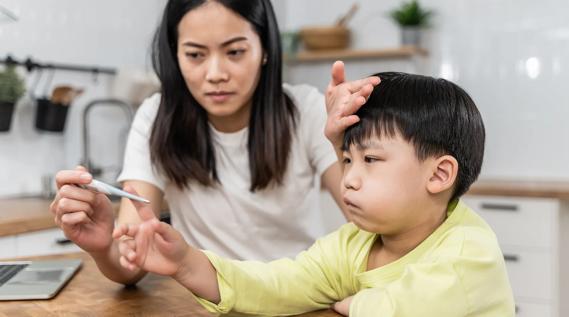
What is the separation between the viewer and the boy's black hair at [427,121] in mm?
875

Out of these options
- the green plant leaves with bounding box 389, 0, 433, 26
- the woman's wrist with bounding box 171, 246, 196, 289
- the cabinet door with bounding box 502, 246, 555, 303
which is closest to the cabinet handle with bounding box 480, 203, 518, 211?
the cabinet door with bounding box 502, 246, 555, 303

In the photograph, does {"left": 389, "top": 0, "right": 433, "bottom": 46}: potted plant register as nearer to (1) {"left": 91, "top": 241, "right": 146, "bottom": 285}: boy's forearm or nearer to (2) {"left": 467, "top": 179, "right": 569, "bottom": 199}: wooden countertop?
(2) {"left": 467, "top": 179, "right": 569, "bottom": 199}: wooden countertop

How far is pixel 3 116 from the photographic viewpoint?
2.38m

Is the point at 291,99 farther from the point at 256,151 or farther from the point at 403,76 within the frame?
the point at 403,76

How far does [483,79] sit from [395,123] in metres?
2.63

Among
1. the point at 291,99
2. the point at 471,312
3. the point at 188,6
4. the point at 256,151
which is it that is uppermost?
the point at 188,6

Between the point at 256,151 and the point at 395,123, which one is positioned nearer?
the point at 395,123

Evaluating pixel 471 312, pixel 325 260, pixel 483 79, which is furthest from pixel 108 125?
pixel 471 312

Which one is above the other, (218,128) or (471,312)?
(218,128)

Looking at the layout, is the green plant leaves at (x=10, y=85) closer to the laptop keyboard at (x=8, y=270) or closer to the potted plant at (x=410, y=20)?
the laptop keyboard at (x=8, y=270)

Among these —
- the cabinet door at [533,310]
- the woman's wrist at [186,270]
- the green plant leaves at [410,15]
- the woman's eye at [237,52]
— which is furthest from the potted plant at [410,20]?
the woman's wrist at [186,270]

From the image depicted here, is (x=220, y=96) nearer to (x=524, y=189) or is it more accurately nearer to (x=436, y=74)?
(x=524, y=189)

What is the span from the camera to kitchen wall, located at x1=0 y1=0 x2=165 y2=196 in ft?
8.34

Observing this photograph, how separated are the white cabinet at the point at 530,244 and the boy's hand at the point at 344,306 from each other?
1966 mm
